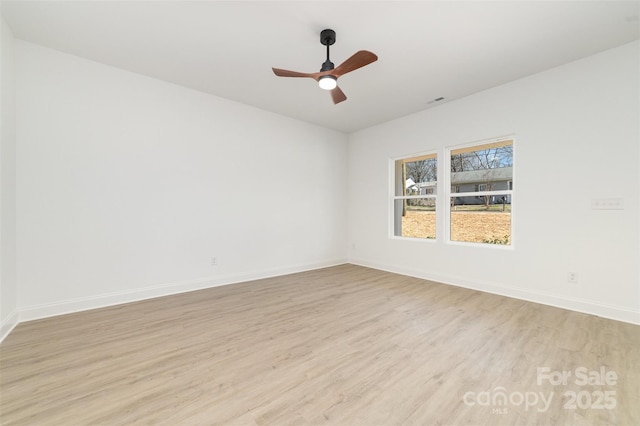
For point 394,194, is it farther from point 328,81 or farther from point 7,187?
point 7,187

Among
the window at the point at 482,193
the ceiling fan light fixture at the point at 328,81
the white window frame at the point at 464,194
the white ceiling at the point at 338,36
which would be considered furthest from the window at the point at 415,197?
the ceiling fan light fixture at the point at 328,81

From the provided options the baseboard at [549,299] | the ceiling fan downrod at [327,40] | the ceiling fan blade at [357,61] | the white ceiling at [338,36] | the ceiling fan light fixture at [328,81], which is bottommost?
the baseboard at [549,299]

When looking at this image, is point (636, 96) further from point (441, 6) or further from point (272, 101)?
point (272, 101)

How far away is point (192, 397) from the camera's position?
5.17 feet

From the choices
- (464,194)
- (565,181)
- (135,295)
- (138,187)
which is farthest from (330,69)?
(135,295)

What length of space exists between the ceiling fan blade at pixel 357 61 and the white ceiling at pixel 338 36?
16.2 inches

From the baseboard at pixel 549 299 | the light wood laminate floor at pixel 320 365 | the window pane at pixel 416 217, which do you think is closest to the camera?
the light wood laminate floor at pixel 320 365

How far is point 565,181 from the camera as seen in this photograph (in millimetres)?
3068

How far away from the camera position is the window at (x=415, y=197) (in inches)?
178

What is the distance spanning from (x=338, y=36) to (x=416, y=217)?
333cm

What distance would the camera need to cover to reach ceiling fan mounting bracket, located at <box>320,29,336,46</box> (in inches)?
96.9

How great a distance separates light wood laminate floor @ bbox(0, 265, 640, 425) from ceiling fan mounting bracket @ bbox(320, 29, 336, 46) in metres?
2.85

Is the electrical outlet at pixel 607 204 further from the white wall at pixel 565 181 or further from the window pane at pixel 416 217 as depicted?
the window pane at pixel 416 217

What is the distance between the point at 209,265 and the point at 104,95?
2541 mm
